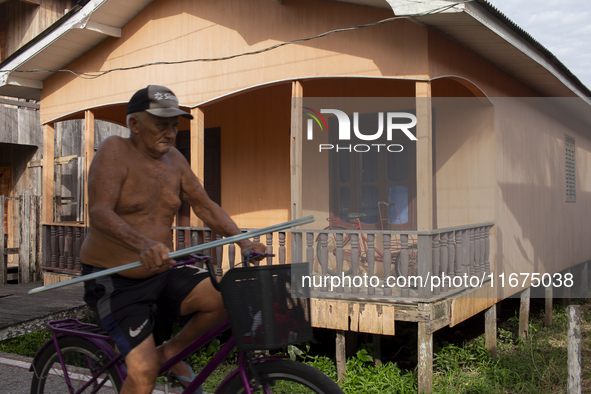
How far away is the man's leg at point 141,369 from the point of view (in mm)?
2615

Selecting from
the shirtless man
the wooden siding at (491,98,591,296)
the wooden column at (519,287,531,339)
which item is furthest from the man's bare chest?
the wooden column at (519,287,531,339)

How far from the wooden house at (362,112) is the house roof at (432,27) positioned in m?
0.03

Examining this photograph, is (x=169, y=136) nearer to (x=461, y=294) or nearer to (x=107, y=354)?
(x=107, y=354)

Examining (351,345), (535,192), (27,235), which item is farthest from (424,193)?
(27,235)

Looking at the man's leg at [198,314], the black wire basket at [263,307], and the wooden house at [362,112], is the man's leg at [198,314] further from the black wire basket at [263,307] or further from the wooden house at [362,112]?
the wooden house at [362,112]

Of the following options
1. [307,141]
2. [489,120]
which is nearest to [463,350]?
[489,120]

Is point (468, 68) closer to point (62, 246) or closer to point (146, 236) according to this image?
point (146, 236)

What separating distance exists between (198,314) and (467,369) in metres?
5.25

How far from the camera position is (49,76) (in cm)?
938

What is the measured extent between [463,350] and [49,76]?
7.84m

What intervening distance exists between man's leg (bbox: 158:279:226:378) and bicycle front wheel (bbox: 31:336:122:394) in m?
0.37

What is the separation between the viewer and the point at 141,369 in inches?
103

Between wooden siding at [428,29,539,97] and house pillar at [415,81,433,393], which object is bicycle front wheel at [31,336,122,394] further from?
wooden siding at [428,29,539,97]

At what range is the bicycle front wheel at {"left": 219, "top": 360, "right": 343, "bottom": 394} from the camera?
95.2 inches
